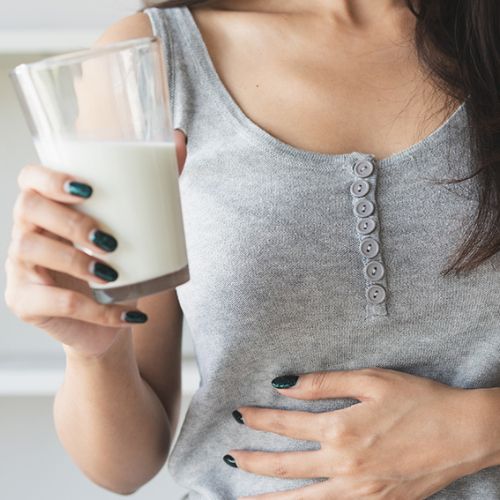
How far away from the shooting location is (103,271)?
2.29 ft

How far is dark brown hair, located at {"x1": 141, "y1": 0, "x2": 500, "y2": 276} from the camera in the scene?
975 millimetres

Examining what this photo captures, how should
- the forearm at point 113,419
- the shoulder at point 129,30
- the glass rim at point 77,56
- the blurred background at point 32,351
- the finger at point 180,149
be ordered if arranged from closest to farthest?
the glass rim at point 77,56 → the finger at point 180,149 → the forearm at point 113,419 → the shoulder at point 129,30 → the blurred background at point 32,351

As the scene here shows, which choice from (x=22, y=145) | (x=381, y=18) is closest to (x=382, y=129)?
(x=381, y=18)

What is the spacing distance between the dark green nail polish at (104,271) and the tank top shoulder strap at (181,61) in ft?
1.12

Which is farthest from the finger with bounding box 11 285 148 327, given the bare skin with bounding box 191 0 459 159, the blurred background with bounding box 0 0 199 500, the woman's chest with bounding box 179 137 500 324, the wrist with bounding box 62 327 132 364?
the blurred background with bounding box 0 0 199 500

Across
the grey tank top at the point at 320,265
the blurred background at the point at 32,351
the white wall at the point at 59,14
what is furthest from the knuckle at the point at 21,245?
the white wall at the point at 59,14

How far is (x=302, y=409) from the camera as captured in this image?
3.29 feet

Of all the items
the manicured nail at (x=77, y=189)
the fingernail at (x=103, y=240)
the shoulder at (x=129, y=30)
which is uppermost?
the manicured nail at (x=77, y=189)

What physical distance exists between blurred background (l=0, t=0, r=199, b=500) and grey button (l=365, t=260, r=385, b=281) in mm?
703

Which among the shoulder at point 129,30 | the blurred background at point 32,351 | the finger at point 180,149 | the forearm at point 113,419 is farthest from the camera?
the blurred background at point 32,351

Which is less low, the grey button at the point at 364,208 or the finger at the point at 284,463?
the grey button at the point at 364,208

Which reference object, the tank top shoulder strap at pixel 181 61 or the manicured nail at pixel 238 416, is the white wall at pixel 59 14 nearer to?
the tank top shoulder strap at pixel 181 61

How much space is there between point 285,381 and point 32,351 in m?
0.95

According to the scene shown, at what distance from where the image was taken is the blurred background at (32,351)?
161 centimetres
